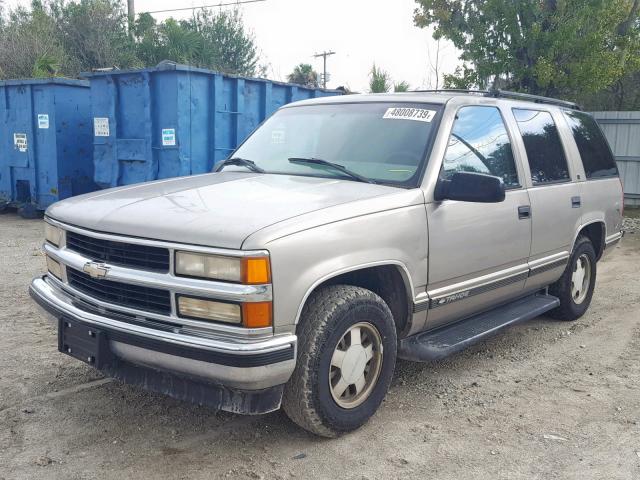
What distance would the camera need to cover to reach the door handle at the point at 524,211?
14.9 feet

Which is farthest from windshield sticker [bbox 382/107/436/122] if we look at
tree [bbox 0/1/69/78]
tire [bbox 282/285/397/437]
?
tree [bbox 0/1/69/78]

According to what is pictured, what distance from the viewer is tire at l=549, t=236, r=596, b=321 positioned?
5.61 m

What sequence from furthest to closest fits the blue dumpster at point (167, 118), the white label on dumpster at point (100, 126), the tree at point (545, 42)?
the tree at point (545, 42)
the white label on dumpster at point (100, 126)
the blue dumpster at point (167, 118)

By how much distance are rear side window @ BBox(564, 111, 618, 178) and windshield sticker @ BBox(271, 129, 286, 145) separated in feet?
8.69

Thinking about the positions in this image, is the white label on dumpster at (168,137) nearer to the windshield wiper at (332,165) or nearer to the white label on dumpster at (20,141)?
the white label on dumpster at (20,141)

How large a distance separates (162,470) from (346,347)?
1.09m

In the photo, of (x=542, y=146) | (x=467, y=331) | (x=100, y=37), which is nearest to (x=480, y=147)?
(x=542, y=146)

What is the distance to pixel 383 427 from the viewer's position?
3.69 metres

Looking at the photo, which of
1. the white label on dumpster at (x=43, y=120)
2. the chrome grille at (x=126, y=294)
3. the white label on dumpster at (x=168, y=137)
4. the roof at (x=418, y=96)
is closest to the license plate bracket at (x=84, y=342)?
the chrome grille at (x=126, y=294)

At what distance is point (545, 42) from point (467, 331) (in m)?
9.91

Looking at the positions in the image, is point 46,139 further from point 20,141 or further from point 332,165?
point 332,165

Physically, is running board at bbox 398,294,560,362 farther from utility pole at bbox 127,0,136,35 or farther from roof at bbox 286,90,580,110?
utility pole at bbox 127,0,136,35

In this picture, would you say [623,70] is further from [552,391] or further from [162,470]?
[162,470]

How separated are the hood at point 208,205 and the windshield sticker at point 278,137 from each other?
1.70 feet
